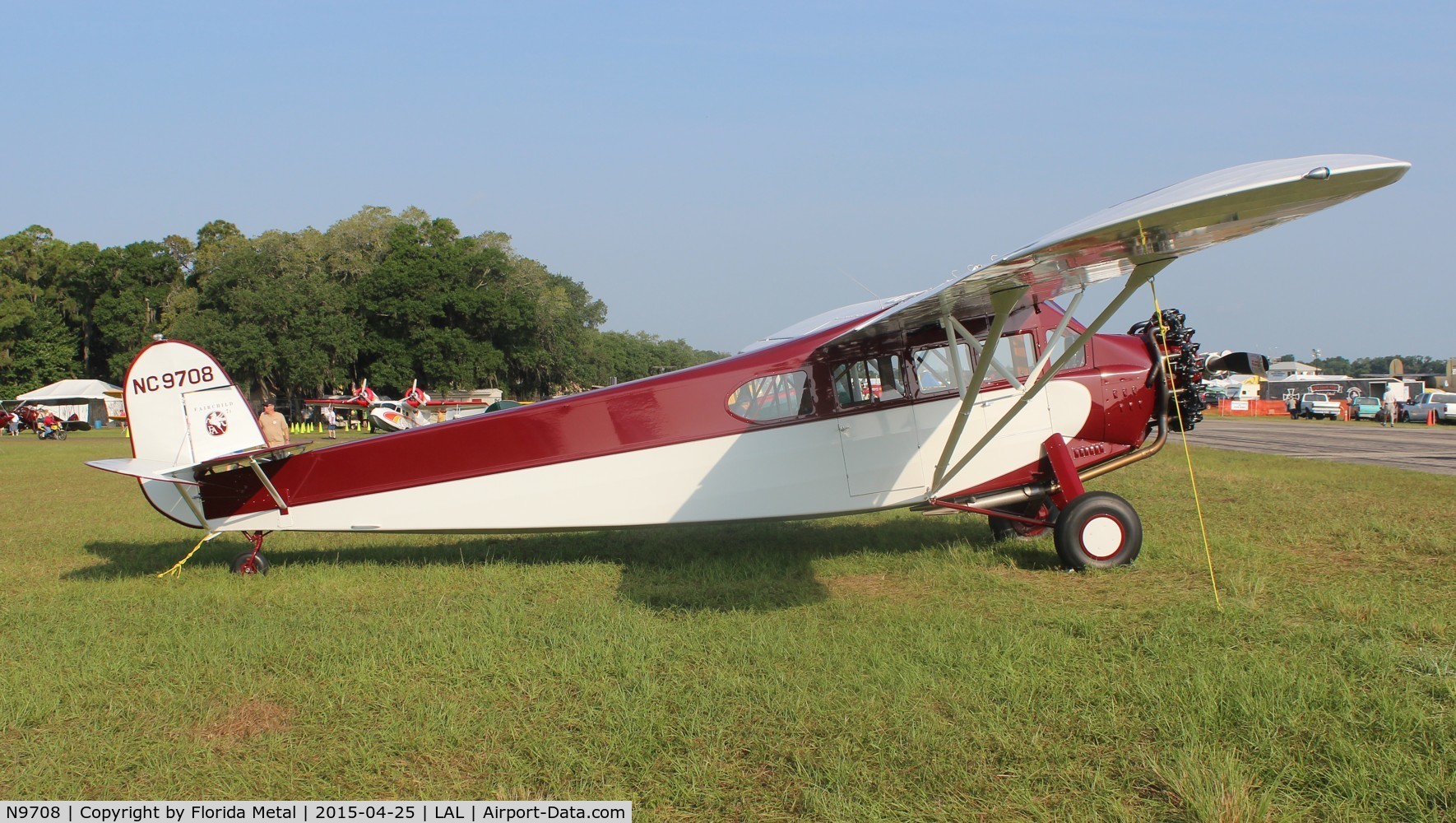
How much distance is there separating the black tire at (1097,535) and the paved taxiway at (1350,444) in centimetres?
939

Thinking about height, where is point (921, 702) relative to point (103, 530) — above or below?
below

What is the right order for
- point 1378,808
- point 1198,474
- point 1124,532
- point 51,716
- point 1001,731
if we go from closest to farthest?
point 1378,808 < point 1001,731 < point 51,716 < point 1124,532 < point 1198,474

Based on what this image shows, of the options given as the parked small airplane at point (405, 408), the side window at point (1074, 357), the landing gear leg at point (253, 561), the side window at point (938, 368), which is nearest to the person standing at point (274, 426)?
the landing gear leg at point (253, 561)

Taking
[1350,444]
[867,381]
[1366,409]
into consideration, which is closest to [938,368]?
[867,381]

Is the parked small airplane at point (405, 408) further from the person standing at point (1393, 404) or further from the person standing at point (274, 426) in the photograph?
the person standing at point (1393, 404)

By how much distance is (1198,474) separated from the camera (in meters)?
14.8

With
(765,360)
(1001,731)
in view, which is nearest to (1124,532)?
(765,360)

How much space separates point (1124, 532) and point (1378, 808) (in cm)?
408

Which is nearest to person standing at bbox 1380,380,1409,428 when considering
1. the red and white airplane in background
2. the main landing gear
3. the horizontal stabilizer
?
the red and white airplane in background

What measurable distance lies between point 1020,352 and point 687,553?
147 inches

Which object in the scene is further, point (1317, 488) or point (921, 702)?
point (1317, 488)

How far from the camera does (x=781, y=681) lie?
15.6 feet

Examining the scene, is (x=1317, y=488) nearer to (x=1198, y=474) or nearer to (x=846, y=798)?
(x=1198, y=474)

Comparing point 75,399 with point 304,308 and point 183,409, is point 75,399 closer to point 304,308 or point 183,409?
point 304,308
